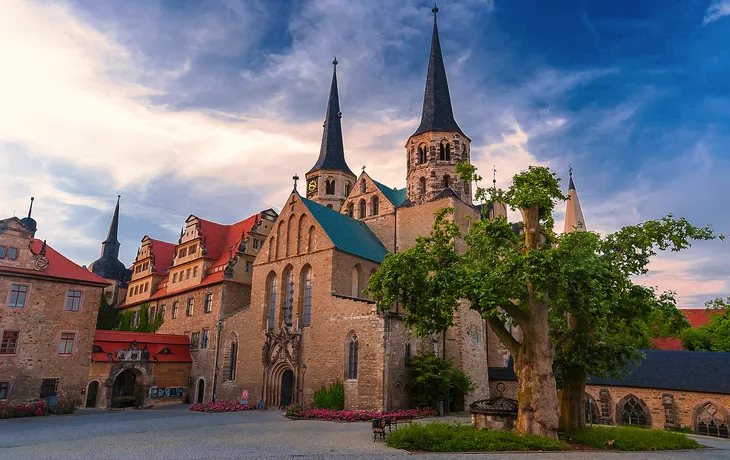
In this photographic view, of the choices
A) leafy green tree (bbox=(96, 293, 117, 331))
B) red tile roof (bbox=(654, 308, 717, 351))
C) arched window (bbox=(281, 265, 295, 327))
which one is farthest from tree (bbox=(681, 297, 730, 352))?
leafy green tree (bbox=(96, 293, 117, 331))

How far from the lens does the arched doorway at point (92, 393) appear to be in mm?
30344

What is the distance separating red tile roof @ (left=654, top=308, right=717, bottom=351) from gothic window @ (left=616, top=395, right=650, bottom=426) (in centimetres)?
2251

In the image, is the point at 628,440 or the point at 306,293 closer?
the point at 628,440

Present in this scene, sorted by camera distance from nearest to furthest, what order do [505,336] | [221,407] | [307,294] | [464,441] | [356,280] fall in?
[464,441], [505,336], [221,407], [307,294], [356,280]

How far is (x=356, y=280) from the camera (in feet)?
102

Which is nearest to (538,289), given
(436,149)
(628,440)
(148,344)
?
(628,440)

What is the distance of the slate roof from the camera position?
23.7 metres

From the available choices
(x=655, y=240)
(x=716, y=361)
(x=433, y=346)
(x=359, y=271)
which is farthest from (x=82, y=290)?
(x=716, y=361)

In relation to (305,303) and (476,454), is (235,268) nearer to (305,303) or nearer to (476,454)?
(305,303)

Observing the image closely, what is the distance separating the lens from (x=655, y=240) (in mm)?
17297

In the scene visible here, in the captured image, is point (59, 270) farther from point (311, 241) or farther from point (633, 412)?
point (633, 412)

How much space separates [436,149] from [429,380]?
17.9 metres

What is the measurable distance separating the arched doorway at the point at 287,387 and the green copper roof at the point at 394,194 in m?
15.7

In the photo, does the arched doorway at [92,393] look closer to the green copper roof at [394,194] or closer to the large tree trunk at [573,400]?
the green copper roof at [394,194]
